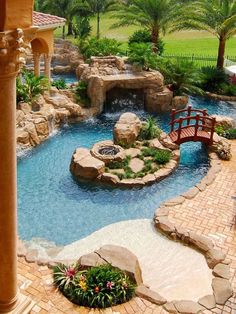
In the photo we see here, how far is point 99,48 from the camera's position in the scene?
A: 27.8 m

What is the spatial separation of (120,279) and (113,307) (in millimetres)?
577

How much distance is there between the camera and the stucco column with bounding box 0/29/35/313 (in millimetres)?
4883

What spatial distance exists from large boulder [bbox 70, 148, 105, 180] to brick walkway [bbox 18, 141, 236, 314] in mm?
3436

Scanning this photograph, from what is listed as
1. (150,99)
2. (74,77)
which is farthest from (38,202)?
(74,77)

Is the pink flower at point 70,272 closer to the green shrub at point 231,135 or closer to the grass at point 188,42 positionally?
the green shrub at point 231,135

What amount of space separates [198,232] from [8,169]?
281 inches

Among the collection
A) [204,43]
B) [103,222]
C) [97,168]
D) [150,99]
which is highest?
[204,43]

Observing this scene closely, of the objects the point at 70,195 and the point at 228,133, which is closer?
the point at 70,195

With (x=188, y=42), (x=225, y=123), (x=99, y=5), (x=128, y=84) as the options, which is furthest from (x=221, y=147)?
(x=99, y=5)

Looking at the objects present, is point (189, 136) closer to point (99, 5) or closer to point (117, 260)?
point (117, 260)

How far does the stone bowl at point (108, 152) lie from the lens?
50.8 ft

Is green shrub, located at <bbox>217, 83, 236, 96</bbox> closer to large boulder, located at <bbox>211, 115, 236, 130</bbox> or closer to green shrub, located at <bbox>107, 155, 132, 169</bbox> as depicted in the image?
large boulder, located at <bbox>211, 115, 236, 130</bbox>

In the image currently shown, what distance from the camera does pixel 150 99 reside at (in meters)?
22.8

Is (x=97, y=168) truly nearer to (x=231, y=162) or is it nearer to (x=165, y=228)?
(x=165, y=228)
